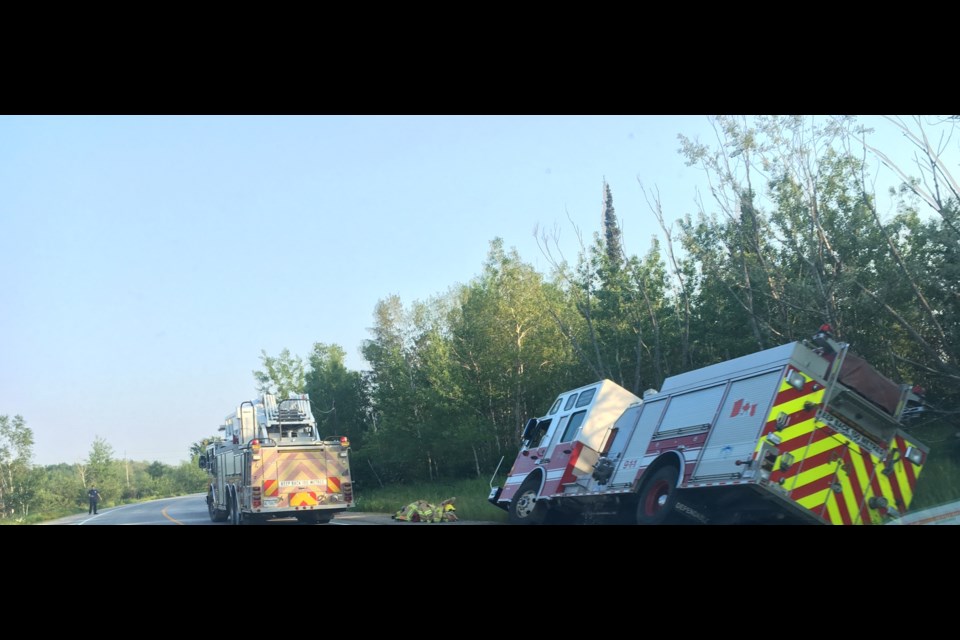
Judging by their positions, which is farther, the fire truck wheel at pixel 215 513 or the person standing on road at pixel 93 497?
the person standing on road at pixel 93 497

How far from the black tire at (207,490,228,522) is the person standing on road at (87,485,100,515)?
3021 mm

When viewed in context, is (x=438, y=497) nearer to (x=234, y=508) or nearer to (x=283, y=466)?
(x=283, y=466)

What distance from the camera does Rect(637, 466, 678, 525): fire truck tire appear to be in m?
11.4

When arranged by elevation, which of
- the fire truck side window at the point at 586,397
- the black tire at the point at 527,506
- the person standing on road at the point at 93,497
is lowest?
the black tire at the point at 527,506

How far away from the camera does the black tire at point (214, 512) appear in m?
20.8

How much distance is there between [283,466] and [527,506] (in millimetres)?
5936

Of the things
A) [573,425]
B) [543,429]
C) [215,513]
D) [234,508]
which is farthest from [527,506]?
[215,513]

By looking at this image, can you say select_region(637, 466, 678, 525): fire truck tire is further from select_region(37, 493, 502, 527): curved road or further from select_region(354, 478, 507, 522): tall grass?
select_region(37, 493, 502, 527): curved road

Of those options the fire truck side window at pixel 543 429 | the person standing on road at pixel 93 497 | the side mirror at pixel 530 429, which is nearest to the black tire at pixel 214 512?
the person standing on road at pixel 93 497

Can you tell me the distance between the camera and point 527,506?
15.0 m

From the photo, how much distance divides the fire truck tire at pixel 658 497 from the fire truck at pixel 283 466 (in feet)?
27.2

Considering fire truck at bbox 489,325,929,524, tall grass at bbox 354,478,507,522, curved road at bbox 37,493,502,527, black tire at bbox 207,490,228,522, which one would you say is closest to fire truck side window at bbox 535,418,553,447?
tall grass at bbox 354,478,507,522

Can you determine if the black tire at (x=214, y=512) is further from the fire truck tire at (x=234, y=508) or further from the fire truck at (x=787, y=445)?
the fire truck at (x=787, y=445)
